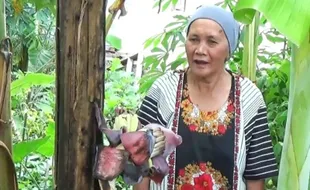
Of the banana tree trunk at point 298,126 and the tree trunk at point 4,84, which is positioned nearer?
the tree trunk at point 4,84

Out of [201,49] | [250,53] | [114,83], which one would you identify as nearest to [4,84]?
[201,49]

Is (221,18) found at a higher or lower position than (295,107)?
higher

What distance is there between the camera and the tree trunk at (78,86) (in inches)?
17.3

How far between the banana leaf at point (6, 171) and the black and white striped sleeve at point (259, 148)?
0.71m

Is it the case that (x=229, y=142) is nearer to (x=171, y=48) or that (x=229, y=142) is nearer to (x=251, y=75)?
(x=251, y=75)

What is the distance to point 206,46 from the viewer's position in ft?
3.75

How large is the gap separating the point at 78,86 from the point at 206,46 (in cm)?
72

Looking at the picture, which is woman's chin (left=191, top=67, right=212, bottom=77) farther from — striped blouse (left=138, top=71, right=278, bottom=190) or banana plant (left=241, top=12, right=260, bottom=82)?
banana plant (left=241, top=12, right=260, bottom=82)

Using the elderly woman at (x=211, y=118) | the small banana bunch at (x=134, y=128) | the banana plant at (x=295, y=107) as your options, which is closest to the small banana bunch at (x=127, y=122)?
the small banana bunch at (x=134, y=128)

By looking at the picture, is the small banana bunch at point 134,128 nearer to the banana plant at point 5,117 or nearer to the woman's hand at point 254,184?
the banana plant at point 5,117

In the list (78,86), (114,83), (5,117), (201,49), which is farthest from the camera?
(114,83)

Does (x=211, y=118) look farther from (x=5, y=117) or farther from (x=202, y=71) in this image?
(x=5, y=117)

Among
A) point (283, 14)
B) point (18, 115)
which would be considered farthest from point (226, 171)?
point (18, 115)

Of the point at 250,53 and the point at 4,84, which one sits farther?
the point at 250,53
